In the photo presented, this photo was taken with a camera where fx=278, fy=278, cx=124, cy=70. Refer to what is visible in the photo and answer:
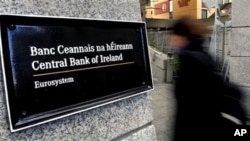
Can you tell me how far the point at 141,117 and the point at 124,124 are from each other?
17 centimetres

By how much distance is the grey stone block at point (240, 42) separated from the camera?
4332mm

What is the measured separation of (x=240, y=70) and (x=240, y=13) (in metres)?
0.90

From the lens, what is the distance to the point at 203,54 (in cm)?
284

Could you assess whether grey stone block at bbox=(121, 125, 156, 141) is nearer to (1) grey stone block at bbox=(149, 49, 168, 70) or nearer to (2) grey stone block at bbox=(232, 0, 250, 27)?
(2) grey stone block at bbox=(232, 0, 250, 27)

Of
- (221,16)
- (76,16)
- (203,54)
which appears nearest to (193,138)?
(203,54)

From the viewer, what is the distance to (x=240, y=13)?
438cm

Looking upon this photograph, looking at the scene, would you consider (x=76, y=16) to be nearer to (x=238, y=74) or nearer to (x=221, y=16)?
(x=238, y=74)

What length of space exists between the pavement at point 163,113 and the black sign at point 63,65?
5.55ft

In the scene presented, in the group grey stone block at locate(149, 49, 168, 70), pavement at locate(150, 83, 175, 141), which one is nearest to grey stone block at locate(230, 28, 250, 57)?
pavement at locate(150, 83, 175, 141)

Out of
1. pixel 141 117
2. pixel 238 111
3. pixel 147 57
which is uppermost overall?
pixel 147 57

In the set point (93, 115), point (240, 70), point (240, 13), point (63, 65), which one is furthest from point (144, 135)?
point (240, 13)

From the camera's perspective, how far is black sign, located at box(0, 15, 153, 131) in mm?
1207

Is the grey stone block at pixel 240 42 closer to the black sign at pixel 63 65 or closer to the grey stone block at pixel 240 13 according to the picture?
the grey stone block at pixel 240 13

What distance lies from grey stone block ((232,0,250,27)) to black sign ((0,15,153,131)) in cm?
317
